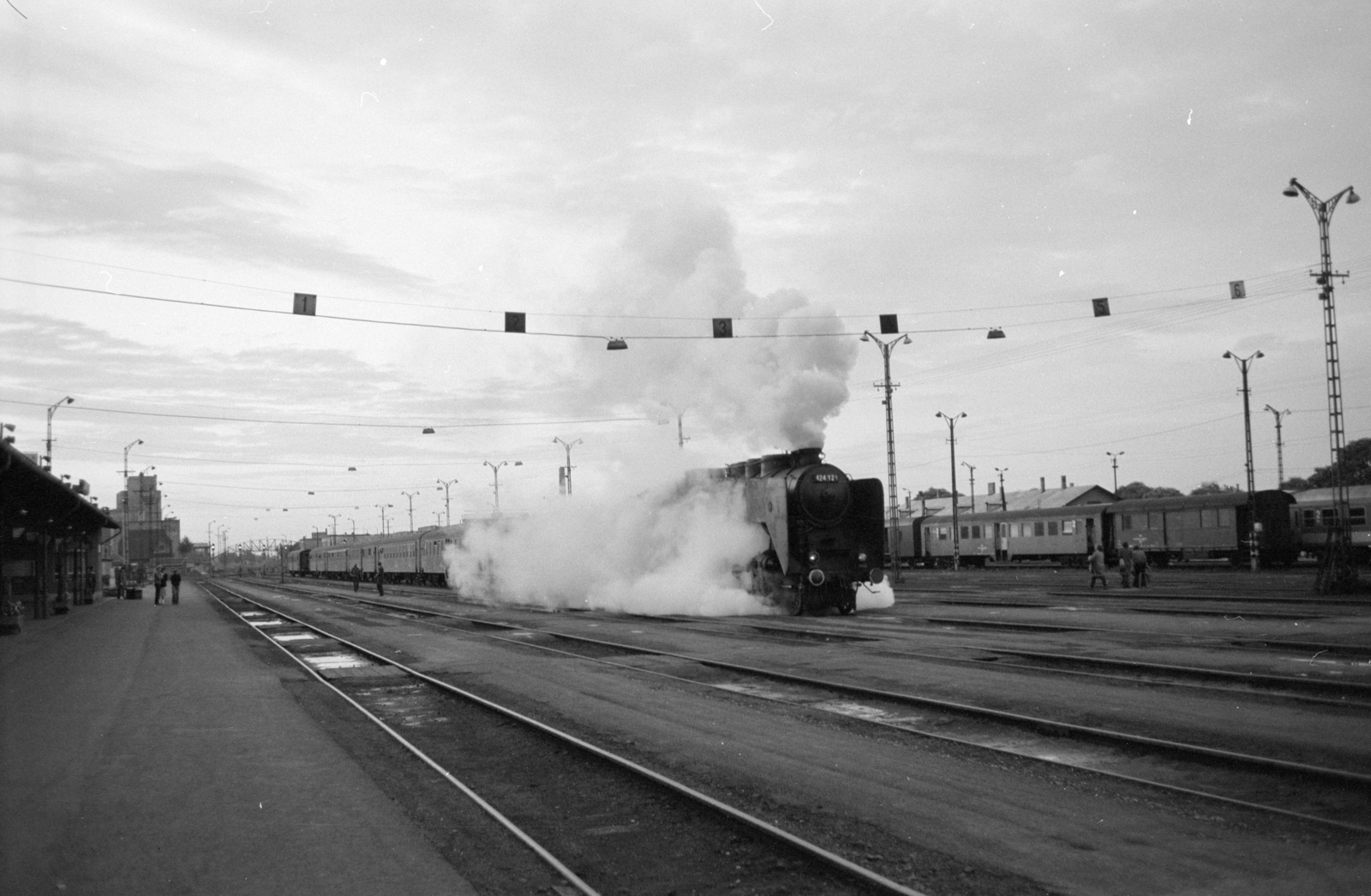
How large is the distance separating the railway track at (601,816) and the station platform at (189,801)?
2.53 feet

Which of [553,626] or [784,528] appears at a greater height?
[784,528]

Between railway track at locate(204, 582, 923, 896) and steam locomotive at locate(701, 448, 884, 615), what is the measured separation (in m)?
12.3

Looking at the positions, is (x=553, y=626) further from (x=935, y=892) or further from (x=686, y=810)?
(x=935, y=892)

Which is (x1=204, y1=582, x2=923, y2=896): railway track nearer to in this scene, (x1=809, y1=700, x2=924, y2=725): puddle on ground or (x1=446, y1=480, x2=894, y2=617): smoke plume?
(x1=809, y1=700, x2=924, y2=725): puddle on ground

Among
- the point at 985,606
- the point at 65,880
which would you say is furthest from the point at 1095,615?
the point at 65,880

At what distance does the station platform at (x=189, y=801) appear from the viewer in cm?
618

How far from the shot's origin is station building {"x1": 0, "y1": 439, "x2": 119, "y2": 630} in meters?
22.7

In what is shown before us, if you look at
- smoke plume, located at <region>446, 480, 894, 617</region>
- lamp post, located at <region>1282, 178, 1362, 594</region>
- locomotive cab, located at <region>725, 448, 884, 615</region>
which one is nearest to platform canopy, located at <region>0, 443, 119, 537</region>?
smoke plume, located at <region>446, 480, 894, 617</region>

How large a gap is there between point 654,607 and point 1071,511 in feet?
100

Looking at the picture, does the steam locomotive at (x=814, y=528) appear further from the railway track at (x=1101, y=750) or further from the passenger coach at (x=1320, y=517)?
the passenger coach at (x=1320, y=517)

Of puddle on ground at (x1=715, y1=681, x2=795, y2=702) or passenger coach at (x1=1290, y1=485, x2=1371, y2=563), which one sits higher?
passenger coach at (x1=1290, y1=485, x2=1371, y2=563)

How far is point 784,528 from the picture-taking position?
938 inches

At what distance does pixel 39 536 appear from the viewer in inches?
1483

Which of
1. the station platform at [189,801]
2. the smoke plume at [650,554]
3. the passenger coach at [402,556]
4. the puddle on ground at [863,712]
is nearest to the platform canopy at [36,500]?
the station platform at [189,801]
